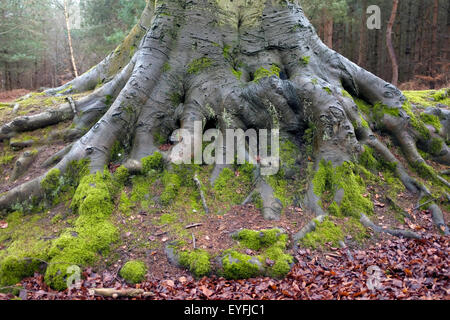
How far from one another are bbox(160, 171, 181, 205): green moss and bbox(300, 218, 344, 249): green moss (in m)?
2.18

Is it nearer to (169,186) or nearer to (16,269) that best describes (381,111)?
(169,186)

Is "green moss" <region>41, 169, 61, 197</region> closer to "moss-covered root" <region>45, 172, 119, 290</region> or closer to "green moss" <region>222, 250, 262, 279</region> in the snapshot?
"moss-covered root" <region>45, 172, 119, 290</region>

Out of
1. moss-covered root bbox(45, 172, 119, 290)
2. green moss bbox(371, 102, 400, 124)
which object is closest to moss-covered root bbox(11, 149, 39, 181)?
moss-covered root bbox(45, 172, 119, 290)

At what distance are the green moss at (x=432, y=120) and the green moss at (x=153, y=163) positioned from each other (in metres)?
5.61

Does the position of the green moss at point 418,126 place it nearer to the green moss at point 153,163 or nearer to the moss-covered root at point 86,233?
the green moss at point 153,163

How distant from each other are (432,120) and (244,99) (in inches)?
166

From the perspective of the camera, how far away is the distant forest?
19.0 metres

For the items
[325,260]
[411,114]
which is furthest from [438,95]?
[325,260]

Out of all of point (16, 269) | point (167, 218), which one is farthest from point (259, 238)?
point (16, 269)

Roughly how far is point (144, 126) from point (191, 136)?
930mm

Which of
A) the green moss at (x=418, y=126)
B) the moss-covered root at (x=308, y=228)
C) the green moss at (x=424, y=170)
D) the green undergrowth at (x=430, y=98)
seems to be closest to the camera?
the moss-covered root at (x=308, y=228)

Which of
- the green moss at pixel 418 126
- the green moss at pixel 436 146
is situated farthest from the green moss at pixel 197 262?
the green moss at pixel 436 146

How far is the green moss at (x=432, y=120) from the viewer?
253 inches
